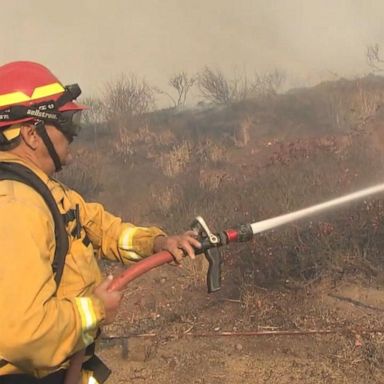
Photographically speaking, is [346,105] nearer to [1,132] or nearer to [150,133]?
[150,133]

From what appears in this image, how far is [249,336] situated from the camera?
167 inches

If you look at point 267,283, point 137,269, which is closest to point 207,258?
point 137,269

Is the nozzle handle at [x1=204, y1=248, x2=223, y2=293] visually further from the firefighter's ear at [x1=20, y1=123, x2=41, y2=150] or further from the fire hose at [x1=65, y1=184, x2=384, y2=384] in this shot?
the firefighter's ear at [x1=20, y1=123, x2=41, y2=150]

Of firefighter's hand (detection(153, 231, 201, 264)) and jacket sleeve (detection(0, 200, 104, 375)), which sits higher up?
jacket sleeve (detection(0, 200, 104, 375))

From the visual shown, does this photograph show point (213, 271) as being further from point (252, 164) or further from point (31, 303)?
point (252, 164)

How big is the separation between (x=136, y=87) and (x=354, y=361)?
15.4 metres

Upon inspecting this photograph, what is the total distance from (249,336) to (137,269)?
2.61 meters

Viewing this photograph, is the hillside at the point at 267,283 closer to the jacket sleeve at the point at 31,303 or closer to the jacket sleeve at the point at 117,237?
the jacket sleeve at the point at 117,237

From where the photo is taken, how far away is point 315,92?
16.3m

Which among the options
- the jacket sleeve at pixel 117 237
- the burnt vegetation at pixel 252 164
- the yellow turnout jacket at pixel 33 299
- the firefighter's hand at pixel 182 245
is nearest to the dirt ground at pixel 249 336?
the burnt vegetation at pixel 252 164

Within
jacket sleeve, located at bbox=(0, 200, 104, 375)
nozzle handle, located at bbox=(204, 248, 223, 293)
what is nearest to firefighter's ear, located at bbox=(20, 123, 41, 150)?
jacket sleeve, located at bbox=(0, 200, 104, 375)

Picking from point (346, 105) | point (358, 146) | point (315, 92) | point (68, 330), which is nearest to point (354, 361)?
point (68, 330)

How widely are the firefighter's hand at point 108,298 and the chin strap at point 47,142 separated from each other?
1.54 feet

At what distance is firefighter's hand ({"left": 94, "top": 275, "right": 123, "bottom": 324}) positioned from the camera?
5.54ft
